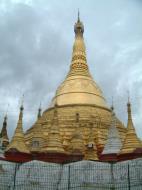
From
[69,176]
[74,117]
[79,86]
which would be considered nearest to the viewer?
[69,176]

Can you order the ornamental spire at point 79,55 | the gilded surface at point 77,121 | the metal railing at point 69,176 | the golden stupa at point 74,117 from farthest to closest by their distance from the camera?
the ornamental spire at point 79,55 < the golden stupa at point 74,117 < the gilded surface at point 77,121 < the metal railing at point 69,176

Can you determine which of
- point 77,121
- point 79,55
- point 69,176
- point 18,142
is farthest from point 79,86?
point 69,176

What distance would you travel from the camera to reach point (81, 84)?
3703 centimetres

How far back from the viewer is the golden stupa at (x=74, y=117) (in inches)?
1170

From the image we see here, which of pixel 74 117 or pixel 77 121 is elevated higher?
pixel 74 117

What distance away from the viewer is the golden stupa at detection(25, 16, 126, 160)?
29.7 meters

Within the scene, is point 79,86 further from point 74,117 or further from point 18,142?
point 18,142

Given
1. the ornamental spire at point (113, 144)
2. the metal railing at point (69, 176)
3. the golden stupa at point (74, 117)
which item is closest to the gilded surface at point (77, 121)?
the golden stupa at point (74, 117)

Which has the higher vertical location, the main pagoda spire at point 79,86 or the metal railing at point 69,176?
the main pagoda spire at point 79,86

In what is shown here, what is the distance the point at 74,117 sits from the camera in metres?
33.3

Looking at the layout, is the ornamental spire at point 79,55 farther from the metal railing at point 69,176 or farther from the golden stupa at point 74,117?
the metal railing at point 69,176

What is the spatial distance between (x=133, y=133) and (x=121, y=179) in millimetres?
10128

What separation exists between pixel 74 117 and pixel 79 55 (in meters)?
9.78

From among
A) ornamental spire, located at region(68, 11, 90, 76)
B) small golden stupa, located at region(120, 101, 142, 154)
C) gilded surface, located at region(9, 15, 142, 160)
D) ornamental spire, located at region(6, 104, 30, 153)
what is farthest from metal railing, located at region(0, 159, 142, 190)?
ornamental spire, located at region(68, 11, 90, 76)
